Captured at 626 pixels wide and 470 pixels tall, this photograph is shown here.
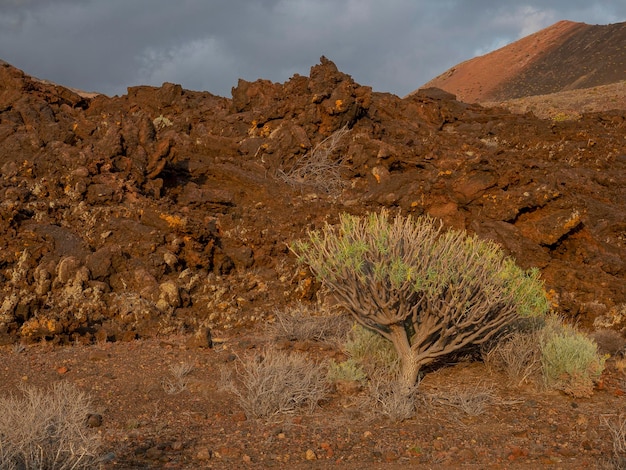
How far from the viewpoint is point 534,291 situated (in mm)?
6359

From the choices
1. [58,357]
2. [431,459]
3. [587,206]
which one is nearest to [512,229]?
[587,206]

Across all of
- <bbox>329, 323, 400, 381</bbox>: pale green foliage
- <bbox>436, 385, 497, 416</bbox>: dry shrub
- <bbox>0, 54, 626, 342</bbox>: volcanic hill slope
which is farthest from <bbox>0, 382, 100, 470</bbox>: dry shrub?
<bbox>0, 54, 626, 342</bbox>: volcanic hill slope

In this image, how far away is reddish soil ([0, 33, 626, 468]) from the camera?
4.97 meters

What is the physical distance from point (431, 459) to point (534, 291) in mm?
2434

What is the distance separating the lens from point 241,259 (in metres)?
9.88

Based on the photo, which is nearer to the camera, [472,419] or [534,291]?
[472,419]

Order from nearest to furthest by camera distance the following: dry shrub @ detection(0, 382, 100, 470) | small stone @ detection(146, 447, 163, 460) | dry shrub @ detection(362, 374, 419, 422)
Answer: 1. dry shrub @ detection(0, 382, 100, 470)
2. small stone @ detection(146, 447, 163, 460)
3. dry shrub @ detection(362, 374, 419, 422)

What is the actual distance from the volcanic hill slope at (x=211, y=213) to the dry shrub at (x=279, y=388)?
275cm

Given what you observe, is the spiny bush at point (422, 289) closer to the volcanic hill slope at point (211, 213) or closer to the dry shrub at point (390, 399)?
the dry shrub at point (390, 399)

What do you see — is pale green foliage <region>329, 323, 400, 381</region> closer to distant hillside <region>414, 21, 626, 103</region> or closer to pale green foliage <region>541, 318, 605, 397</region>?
pale green foliage <region>541, 318, 605, 397</region>

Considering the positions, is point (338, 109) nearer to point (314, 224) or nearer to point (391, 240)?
point (314, 224)

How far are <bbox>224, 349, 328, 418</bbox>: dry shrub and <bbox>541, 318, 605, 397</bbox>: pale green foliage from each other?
83.7 inches

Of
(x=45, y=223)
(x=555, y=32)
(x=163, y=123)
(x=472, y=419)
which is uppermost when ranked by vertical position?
(x=555, y=32)

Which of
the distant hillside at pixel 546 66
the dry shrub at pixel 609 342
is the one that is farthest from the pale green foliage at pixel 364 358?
the distant hillside at pixel 546 66
